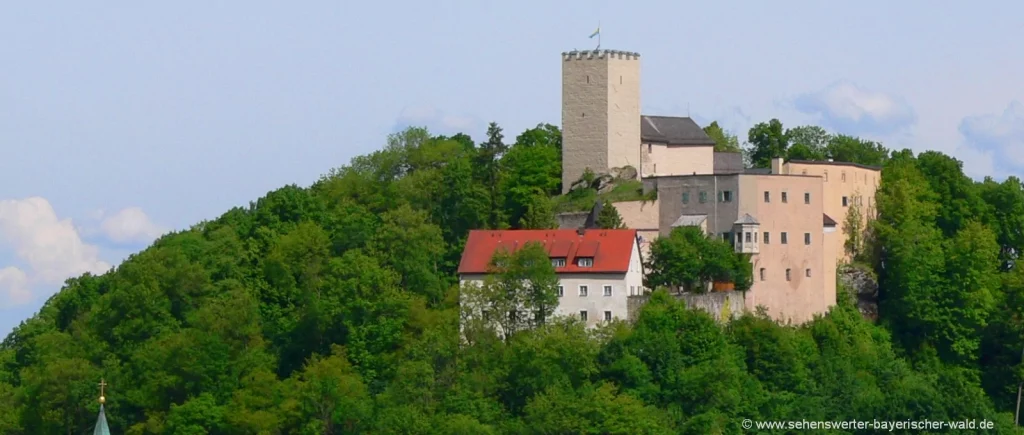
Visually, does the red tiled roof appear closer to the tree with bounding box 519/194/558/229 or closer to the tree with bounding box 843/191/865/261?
the tree with bounding box 519/194/558/229

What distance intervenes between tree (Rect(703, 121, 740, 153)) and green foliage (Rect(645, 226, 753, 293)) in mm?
14677

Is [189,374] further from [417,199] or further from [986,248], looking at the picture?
[986,248]

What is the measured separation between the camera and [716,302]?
79.6 meters

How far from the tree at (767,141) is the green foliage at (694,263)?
16675 mm

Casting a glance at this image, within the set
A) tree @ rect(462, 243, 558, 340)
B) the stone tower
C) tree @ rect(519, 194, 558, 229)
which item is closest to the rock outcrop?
the stone tower

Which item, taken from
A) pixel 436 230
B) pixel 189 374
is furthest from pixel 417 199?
pixel 189 374

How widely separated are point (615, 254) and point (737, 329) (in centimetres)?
492

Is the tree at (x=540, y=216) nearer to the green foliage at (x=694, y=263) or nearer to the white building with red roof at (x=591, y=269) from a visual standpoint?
the white building with red roof at (x=591, y=269)

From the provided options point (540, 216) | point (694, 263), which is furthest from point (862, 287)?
point (540, 216)

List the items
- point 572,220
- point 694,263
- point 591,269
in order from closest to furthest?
point 591,269, point 694,263, point 572,220

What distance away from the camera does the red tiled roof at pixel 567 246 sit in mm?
78169

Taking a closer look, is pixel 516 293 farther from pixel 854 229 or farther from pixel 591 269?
pixel 854 229

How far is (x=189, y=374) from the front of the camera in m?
82.4

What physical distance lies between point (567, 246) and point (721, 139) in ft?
63.9
